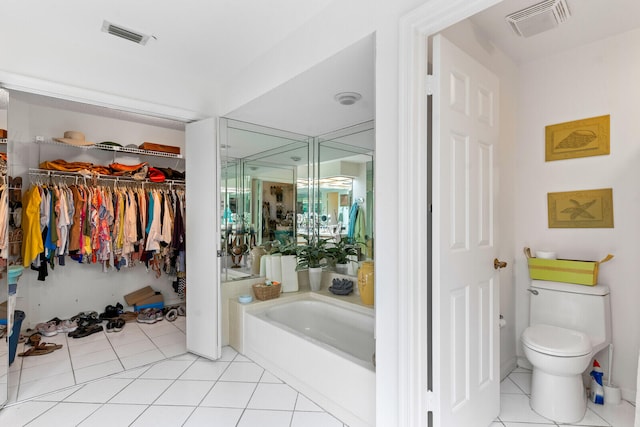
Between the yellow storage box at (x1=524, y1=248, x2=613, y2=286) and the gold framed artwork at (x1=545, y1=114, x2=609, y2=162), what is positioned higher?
the gold framed artwork at (x1=545, y1=114, x2=609, y2=162)

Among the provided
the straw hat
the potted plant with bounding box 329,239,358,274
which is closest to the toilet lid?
the potted plant with bounding box 329,239,358,274

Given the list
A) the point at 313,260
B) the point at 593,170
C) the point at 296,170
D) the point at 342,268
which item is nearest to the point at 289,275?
the point at 313,260

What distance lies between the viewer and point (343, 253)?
3361 millimetres

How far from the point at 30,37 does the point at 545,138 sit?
3692mm

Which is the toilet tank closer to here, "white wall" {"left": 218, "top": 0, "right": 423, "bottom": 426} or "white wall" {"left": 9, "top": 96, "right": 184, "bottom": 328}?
"white wall" {"left": 218, "top": 0, "right": 423, "bottom": 426}

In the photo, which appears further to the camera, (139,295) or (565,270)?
(139,295)

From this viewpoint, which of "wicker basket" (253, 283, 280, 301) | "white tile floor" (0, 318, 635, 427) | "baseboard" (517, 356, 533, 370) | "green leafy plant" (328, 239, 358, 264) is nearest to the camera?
"white tile floor" (0, 318, 635, 427)

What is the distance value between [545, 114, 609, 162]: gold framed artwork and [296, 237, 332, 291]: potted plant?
6.95 ft

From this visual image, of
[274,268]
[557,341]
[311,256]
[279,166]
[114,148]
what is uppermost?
[114,148]

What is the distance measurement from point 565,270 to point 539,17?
163 cm

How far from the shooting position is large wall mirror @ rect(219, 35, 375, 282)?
2779mm

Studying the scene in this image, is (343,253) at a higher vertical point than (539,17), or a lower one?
lower

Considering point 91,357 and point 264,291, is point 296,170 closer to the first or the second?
point 264,291

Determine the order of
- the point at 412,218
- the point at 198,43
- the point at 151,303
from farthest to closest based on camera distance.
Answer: the point at 151,303
the point at 198,43
the point at 412,218
